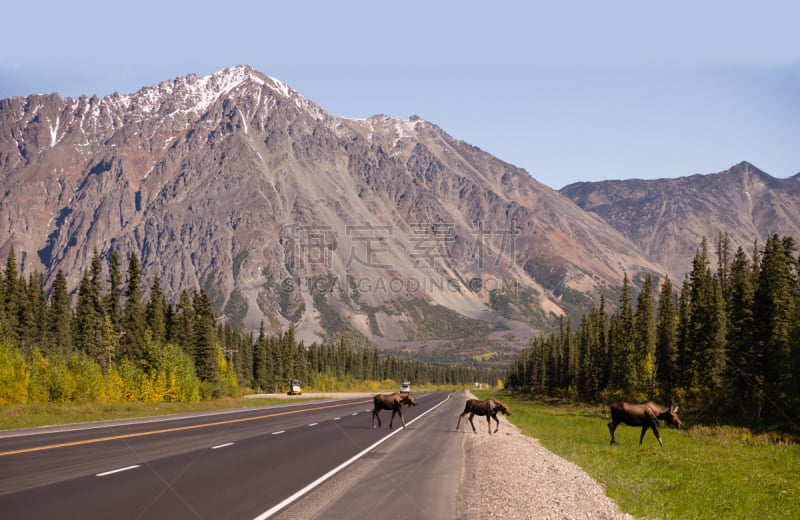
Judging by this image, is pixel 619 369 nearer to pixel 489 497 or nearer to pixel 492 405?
pixel 492 405

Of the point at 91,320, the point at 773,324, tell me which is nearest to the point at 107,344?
the point at 91,320

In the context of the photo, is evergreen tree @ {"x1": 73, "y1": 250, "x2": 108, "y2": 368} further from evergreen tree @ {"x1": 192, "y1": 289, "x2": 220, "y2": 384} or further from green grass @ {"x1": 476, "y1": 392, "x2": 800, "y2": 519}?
green grass @ {"x1": 476, "y1": 392, "x2": 800, "y2": 519}

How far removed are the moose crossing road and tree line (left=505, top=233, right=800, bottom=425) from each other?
97.0ft

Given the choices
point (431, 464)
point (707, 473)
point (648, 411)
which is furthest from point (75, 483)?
point (648, 411)

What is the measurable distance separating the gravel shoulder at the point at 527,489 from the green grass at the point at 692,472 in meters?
0.60

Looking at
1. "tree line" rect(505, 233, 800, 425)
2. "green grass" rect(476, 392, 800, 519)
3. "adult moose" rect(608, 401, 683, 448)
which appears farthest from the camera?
"tree line" rect(505, 233, 800, 425)

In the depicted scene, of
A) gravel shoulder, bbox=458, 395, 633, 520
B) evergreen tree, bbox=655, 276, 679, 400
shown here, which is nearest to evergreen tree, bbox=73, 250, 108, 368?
evergreen tree, bbox=655, 276, 679, 400

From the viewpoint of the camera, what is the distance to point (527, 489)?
16.0 metres

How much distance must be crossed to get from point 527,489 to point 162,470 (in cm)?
889

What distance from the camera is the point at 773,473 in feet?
72.5

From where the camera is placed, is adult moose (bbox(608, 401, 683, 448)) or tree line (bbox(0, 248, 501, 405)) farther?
tree line (bbox(0, 248, 501, 405))

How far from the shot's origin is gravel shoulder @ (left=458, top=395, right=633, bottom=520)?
13495 mm

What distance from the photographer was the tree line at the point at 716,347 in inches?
1882

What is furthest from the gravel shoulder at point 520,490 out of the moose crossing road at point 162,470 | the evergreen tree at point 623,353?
the evergreen tree at point 623,353
